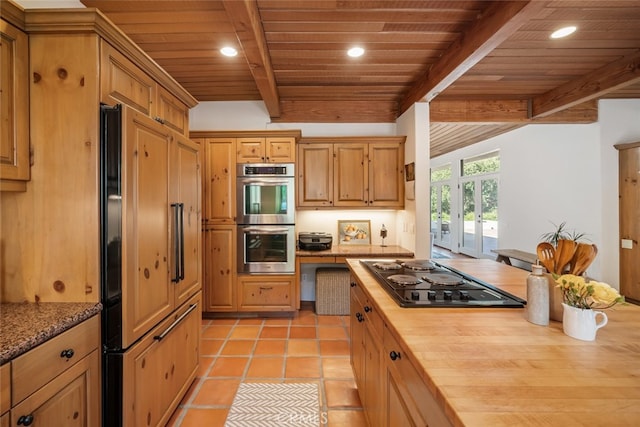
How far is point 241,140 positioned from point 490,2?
2.69m

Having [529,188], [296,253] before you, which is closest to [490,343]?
[296,253]

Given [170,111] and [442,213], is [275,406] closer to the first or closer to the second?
[170,111]

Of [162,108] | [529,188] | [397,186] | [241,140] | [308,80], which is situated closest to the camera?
[162,108]

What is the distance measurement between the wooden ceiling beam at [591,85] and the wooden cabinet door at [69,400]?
→ 4836mm

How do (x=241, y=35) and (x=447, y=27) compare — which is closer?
(x=241, y=35)

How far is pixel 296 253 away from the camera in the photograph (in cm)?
357

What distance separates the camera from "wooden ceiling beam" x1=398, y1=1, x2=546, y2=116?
1.80 m

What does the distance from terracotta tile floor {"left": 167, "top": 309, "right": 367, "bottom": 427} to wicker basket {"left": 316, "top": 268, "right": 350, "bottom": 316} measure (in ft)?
0.34

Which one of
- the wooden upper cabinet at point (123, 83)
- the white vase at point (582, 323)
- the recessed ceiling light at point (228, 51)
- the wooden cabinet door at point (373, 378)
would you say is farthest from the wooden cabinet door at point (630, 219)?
the wooden upper cabinet at point (123, 83)

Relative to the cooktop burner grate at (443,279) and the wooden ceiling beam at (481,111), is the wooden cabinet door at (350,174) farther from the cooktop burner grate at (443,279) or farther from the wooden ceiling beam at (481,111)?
the cooktop burner grate at (443,279)

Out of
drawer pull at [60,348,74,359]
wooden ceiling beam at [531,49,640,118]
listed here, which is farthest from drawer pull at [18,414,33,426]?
wooden ceiling beam at [531,49,640,118]

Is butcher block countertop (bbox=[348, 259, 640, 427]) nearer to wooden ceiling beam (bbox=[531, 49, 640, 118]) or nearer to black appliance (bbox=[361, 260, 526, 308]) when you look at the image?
black appliance (bbox=[361, 260, 526, 308])

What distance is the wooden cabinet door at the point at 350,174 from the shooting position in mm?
3764

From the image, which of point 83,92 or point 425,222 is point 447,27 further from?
point 83,92
